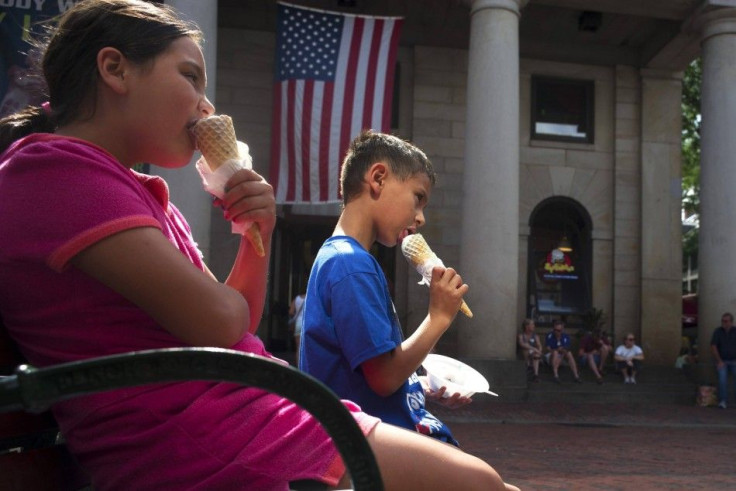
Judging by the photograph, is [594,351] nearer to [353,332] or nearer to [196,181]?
[196,181]

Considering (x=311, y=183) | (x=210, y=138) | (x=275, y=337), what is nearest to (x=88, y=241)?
(x=210, y=138)

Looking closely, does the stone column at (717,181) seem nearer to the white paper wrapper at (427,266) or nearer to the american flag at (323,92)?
the american flag at (323,92)

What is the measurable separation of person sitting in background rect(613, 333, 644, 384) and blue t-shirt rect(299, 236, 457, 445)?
1620cm

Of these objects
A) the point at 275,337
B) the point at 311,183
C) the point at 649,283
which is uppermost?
the point at 311,183

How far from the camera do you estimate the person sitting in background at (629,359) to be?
17594mm

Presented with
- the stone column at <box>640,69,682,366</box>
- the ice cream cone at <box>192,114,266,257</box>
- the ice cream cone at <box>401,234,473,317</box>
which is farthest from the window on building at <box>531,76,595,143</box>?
the ice cream cone at <box>192,114,266,257</box>

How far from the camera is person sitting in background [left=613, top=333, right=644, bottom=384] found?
1759 cm

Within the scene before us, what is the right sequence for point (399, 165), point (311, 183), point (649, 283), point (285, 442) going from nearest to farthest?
point (285, 442) < point (399, 165) < point (311, 183) < point (649, 283)

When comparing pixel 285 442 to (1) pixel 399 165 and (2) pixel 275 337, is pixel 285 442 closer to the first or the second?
(1) pixel 399 165

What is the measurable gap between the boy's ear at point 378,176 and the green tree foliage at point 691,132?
23826mm

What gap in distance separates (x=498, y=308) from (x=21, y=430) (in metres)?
13.9

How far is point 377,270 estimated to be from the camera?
7.69 feet

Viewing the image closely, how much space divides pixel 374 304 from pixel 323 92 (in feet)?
40.8

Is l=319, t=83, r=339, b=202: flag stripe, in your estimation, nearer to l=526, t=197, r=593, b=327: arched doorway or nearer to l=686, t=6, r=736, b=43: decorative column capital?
l=526, t=197, r=593, b=327: arched doorway
